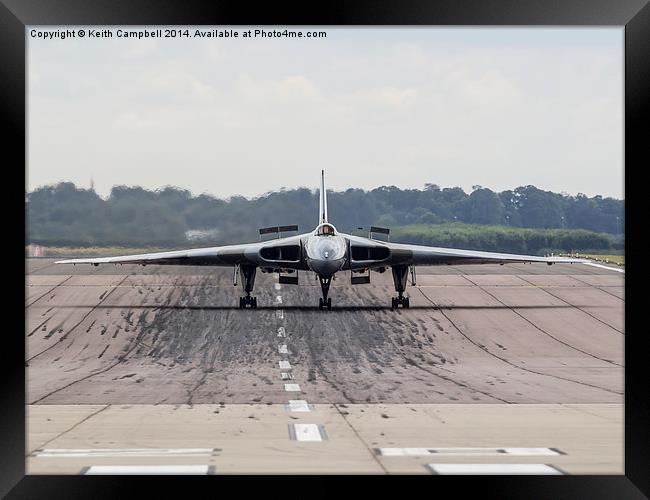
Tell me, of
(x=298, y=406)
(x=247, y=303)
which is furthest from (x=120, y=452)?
(x=247, y=303)

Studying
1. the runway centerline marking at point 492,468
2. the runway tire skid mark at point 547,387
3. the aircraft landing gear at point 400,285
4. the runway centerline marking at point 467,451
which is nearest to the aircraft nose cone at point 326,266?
the aircraft landing gear at point 400,285

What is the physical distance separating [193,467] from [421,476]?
2.70 metres

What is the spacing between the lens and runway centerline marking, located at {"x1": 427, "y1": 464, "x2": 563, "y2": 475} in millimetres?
9234

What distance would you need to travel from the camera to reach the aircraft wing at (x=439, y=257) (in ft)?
123

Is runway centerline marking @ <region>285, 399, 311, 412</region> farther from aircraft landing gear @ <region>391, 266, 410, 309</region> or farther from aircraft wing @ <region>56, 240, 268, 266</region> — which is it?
aircraft landing gear @ <region>391, 266, 410, 309</region>

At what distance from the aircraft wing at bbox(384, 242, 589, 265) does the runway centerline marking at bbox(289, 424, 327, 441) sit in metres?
24.4

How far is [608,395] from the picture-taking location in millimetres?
18391

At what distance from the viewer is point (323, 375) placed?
2248 cm

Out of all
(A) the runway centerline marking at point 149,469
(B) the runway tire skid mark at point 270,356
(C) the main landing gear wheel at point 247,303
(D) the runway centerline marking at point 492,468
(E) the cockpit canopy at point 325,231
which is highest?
(E) the cockpit canopy at point 325,231

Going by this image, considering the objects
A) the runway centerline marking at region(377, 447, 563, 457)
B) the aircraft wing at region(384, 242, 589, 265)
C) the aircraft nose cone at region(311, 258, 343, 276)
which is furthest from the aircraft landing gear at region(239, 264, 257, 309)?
the runway centerline marking at region(377, 447, 563, 457)

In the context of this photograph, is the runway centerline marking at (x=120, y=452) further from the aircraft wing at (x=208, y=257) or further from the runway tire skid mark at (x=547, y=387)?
the aircraft wing at (x=208, y=257)
